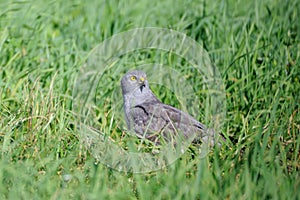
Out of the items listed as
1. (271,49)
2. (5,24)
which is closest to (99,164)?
(271,49)

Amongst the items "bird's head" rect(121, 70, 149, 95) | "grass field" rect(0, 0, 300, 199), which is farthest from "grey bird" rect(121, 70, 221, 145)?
"grass field" rect(0, 0, 300, 199)

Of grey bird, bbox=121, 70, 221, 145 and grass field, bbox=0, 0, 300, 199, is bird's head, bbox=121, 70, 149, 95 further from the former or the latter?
grass field, bbox=0, 0, 300, 199

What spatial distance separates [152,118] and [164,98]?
3.06 ft

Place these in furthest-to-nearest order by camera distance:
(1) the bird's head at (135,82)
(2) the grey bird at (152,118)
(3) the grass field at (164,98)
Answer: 1. (1) the bird's head at (135,82)
2. (2) the grey bird at (152,118)
3. (3) the grass field at (164,98)

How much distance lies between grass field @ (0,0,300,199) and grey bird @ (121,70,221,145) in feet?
0.66

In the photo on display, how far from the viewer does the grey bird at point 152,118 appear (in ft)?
15.8

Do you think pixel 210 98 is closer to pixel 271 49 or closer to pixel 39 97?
pixel 271 49

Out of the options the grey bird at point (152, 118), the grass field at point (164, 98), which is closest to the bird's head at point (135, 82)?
the grey bird at point (152, 118)

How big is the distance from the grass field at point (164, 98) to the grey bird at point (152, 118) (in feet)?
0.66

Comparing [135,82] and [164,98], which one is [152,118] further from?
[164,98]

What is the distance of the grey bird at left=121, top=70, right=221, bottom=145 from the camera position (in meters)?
4.81

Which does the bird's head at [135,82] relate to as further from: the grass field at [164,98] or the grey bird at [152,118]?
the grass field at [164,98]

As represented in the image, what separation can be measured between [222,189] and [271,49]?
2.61 metres

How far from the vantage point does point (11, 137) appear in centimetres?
467
